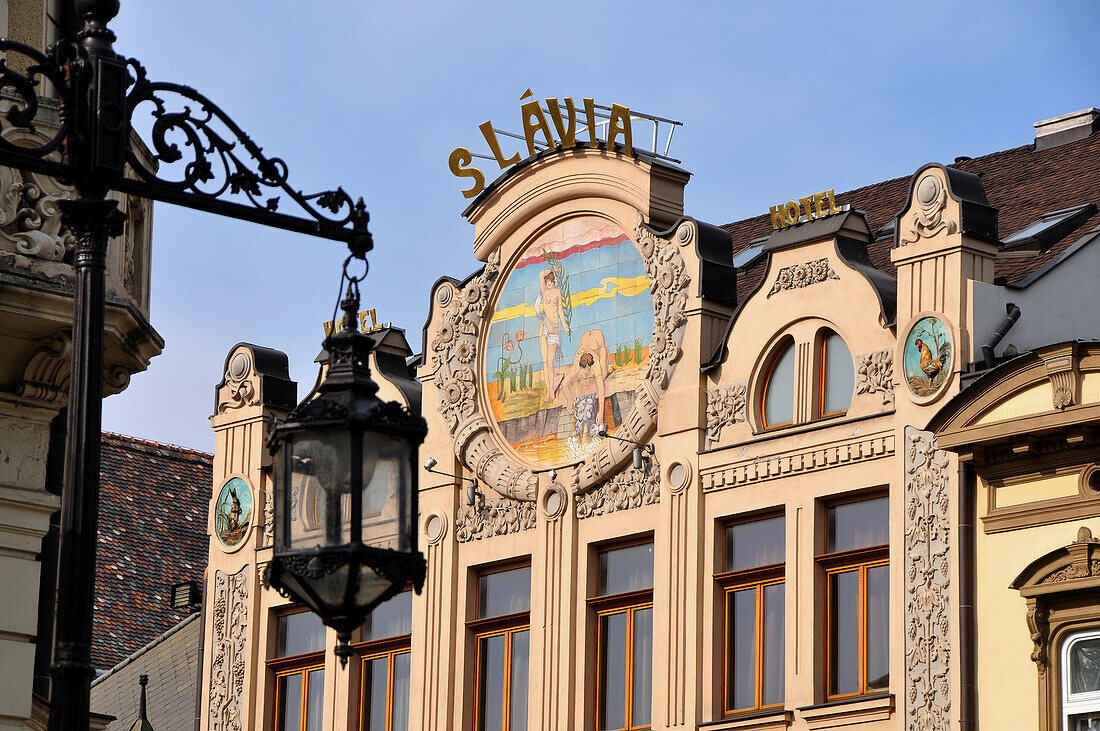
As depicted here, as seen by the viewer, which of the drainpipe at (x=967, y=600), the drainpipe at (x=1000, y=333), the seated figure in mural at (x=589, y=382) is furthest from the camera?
the seated figure in mural at (x=589, y=382)

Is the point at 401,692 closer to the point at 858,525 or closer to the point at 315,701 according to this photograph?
the point at 315,701

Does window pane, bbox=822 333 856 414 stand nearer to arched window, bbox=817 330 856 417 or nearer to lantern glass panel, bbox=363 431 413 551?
arched window, bbox=817 330 856 417

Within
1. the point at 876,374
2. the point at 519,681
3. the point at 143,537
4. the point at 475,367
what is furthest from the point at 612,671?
the point at 143,537

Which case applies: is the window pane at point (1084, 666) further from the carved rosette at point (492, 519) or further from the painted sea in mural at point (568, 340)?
the carved rosette at point (492, 519)

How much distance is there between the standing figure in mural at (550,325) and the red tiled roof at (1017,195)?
2433 mm

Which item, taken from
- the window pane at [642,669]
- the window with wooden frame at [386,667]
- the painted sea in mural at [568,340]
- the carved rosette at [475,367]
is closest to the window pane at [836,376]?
the carved rosette at [475,367]

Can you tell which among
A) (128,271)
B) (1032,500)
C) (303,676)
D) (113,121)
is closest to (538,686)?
(303,676)

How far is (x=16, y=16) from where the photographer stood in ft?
56.5

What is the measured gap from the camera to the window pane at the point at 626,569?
1073 inches

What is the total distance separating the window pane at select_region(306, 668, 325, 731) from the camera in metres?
30.8

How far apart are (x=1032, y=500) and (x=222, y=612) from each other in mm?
14088

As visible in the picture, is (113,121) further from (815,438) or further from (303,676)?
(303,676)

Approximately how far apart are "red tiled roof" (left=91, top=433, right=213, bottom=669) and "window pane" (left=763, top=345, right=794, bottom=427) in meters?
16.8

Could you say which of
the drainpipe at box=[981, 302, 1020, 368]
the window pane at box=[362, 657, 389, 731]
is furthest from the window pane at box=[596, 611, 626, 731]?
the drainpipe at box=[981, 302, 1020, 368]
